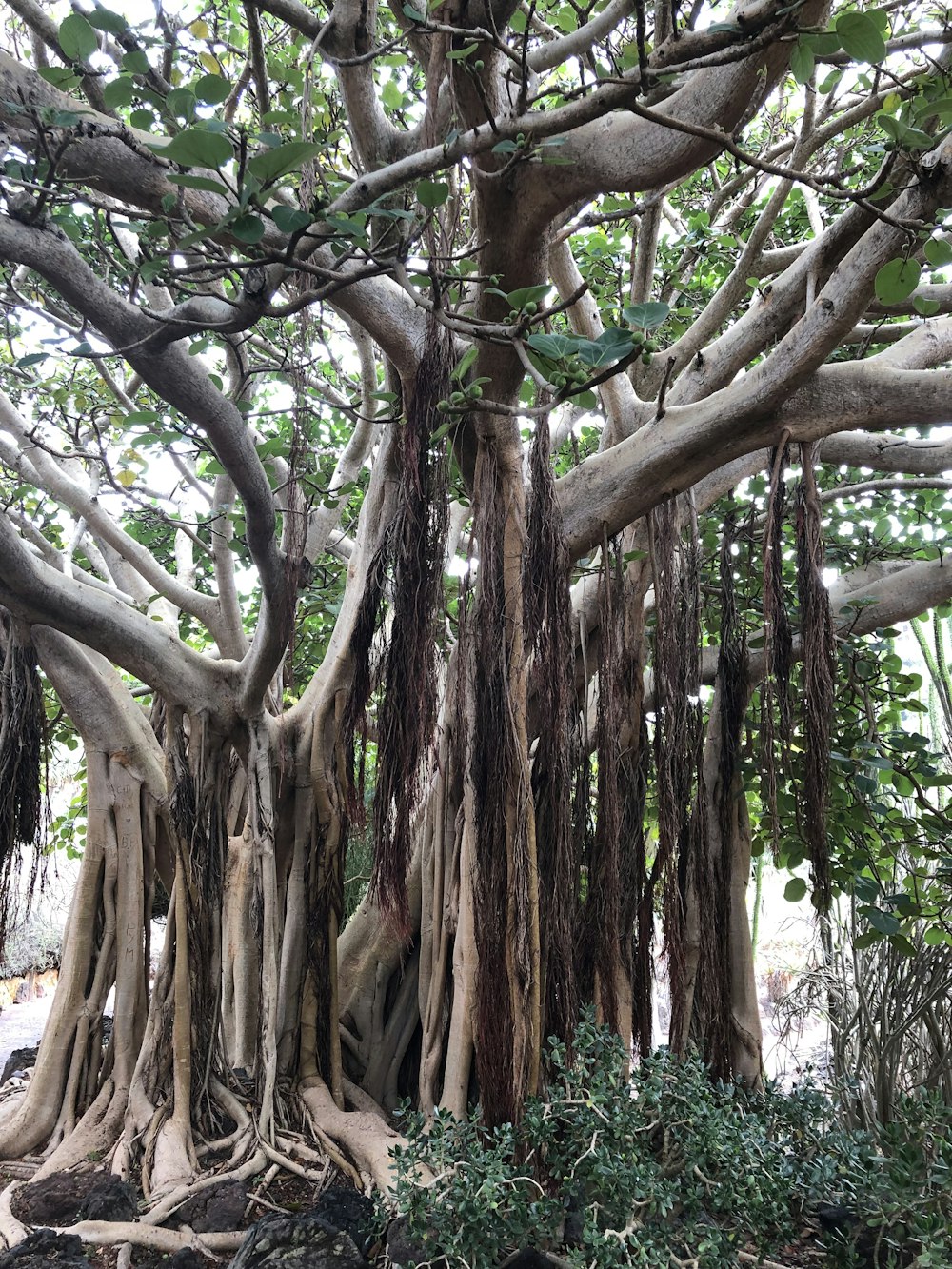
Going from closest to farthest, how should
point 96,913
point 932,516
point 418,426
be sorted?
1. point 418,426
2. point 96,913
3. point 932,516

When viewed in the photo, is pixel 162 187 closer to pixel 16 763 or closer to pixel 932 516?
pixel 16 763

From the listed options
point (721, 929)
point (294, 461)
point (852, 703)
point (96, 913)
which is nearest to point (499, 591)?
point (294, 461)

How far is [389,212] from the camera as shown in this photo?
4.40 feet

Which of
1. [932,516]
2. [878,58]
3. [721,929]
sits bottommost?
[721,929]

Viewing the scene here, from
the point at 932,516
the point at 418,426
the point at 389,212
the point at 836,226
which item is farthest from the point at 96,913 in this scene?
the point at 932,516

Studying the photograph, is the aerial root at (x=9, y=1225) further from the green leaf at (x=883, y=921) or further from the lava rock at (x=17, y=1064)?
the green leaf at (x=883, y=921)

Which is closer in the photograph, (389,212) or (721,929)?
(389,212)

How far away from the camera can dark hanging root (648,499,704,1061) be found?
229cm

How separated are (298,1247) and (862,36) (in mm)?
2358

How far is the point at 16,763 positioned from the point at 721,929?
2.32m

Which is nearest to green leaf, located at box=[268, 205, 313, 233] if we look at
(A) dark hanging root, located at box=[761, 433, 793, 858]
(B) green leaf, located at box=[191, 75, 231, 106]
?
(B) green leaf, located at box=[191, 75, 231, 106]

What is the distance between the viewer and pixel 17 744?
294 cm

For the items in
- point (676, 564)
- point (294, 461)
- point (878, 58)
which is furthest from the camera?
point (676, 564)

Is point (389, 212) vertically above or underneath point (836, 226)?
underneath
